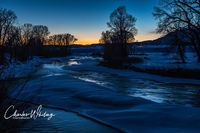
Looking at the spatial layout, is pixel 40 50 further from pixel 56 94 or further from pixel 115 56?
pixel 56 94

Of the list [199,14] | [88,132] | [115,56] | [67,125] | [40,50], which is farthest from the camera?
[40,50]

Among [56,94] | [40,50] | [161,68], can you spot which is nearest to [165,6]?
[161,68]

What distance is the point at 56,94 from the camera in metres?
6.38

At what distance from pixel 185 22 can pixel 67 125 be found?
1728 cm

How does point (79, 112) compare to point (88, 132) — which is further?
point (79, 112)

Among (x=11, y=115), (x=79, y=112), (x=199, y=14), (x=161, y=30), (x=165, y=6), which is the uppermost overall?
(x=165, y=6)

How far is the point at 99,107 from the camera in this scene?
4793 mm

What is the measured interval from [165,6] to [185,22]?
2.88 metres

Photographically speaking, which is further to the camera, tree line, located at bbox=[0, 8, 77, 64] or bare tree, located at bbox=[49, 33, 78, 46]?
Answer: bare tree, located at bbox=[49, 33, 78, 46]

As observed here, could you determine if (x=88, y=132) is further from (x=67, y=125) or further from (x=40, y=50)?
(x=40, y=50)

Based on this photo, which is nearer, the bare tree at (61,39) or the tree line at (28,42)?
the tree line at (28,42)

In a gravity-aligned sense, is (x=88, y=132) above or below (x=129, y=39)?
below

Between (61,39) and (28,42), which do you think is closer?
(28,42)

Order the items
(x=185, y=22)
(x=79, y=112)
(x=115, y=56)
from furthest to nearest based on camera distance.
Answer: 1. (x=115, y=56)
2. (x=185, y=22)
3. (x=79, y=112)
